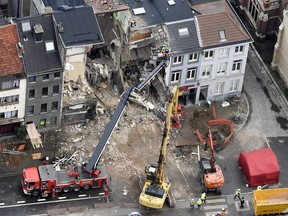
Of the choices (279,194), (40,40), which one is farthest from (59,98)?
(279,194)

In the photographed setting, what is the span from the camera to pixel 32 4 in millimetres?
148625

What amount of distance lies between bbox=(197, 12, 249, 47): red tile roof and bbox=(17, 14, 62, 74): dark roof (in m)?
23.2

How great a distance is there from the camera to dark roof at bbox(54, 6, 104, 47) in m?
138

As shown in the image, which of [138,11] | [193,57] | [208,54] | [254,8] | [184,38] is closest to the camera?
[184,38]

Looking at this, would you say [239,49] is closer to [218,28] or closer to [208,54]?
[218,28]

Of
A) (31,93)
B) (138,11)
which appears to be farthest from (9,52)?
(138,11)

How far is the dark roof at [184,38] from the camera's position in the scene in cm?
14300

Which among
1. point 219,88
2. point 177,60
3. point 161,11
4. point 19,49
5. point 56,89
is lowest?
point 219,88

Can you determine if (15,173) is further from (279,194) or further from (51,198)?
(279,194)

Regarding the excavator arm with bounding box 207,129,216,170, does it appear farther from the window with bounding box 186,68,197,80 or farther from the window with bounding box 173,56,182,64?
the window with bounding box 173,56,182,64

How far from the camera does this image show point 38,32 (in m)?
135

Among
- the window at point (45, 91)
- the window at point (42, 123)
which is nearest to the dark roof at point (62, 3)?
the window at point (45, 91)

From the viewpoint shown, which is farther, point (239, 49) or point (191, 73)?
point (191, 73)

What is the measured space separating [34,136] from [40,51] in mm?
12812
